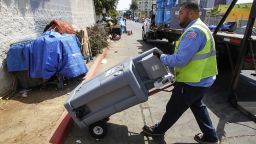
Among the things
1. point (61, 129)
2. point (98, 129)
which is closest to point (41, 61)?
point (61, 129)

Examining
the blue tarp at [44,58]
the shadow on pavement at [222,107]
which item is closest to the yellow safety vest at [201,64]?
the shadow on pavement at [222,107]

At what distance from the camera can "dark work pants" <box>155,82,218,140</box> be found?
141 inches

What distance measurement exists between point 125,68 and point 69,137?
1.47 m

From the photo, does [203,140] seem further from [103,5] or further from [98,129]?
Answer: [103,5]

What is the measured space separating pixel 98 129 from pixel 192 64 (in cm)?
169

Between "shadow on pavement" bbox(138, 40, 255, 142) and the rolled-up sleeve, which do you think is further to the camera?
"shadow on pavement" bbox(138, 40, 255, 142)

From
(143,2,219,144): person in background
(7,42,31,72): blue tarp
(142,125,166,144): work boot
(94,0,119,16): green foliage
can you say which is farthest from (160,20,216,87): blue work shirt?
(94,0,119,16): green foliage

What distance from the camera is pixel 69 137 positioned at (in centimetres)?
424

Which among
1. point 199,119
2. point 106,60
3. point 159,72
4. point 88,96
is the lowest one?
point 106,60

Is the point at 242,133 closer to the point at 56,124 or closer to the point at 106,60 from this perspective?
the point at 56,124

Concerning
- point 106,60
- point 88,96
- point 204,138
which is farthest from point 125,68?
point 106,60

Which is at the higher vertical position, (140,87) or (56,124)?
(140,87)

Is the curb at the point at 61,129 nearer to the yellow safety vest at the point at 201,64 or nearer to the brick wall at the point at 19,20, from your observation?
the brick wall at the point at 19,20

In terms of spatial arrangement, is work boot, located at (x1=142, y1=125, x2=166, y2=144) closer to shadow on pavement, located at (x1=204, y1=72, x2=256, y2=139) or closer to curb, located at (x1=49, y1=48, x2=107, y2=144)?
shadow on pavement, located at (x1=204, y1=72, x2=256, y2=139)
